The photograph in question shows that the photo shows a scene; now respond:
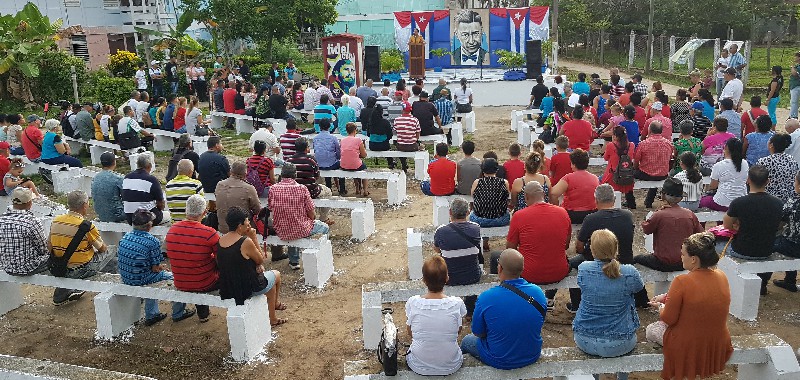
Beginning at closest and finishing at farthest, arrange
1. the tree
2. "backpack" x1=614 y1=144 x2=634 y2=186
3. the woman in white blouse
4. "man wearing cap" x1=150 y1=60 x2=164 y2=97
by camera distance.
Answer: the woman in white blouse, "backpack" x1=614 y1=144 x2=634 y2=186, the tree, "man wearing cap" x1=150 y1=60 x2=164 y2=97

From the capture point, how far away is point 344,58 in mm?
19812

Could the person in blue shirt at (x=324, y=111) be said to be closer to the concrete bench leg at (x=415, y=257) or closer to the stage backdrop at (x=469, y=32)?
the concrete bench leg at (x=415, y=257)

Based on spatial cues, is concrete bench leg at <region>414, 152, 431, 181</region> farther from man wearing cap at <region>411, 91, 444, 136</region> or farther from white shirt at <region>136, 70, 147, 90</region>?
white shirt at <region>136, 70, 147, 90</region>

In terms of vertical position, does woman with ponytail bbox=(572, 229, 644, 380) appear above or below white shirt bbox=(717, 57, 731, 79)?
below

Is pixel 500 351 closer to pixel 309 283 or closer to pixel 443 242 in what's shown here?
pixel 443 242

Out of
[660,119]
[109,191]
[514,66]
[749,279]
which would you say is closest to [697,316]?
[749,279]

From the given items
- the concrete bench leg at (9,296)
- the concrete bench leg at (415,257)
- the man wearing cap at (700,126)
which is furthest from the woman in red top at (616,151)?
the concrete bench leg at (9,296)

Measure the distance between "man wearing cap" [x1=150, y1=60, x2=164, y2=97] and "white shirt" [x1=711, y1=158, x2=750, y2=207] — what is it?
17.0 metres

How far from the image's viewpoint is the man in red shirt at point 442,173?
813 centimetres

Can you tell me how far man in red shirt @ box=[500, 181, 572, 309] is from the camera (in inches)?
212

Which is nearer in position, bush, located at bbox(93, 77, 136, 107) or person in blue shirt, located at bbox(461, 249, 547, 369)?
person in blue shirt, located at bbox(461, 249, 547, 369)

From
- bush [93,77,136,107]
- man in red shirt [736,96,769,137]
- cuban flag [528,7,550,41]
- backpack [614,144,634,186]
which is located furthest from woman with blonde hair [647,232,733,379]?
cuban flag [528,7,550,41]

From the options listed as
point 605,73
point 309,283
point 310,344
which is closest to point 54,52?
point 309,283

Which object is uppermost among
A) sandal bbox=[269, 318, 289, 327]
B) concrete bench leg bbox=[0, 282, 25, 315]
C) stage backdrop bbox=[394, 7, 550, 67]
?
stage backdrop bbox=[394, 7, 550, 67]
